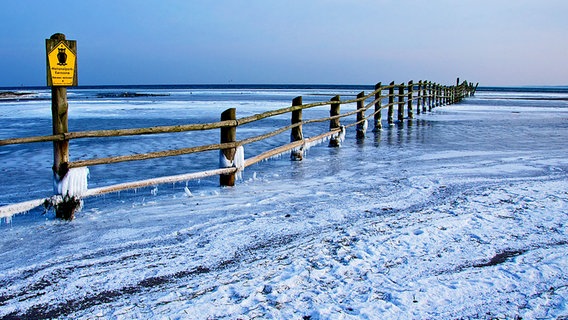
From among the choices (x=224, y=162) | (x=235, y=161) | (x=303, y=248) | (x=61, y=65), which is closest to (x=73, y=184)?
(x=61, y=65)

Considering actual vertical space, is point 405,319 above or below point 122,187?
below

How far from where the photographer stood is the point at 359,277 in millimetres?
2926

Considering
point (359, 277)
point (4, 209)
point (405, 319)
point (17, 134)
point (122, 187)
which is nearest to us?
point (405, 319)

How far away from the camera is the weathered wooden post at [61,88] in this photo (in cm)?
415

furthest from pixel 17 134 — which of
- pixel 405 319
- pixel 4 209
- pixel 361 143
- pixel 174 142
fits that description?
pixel 405 319

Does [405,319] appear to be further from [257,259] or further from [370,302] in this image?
[257,259]

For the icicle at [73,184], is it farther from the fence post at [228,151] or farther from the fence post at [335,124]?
the fence post at [335,124]

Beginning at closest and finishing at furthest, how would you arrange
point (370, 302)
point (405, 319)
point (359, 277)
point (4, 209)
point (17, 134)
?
point (405, 319) → point (370, 302) → point (359, 277) → point (4, 209) → point (17, 134)

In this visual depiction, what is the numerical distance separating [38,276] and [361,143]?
8.15 m

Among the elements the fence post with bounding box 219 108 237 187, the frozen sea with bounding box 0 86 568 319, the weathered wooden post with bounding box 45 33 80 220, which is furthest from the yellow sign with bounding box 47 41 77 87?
the fence post with bounding box 219 108 237 187

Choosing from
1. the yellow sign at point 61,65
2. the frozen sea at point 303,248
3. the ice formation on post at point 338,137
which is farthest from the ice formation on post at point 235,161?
the ice formation on post at point 338,137

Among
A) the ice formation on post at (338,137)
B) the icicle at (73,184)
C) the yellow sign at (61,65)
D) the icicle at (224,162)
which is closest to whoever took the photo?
the yellow sign at (61,65)

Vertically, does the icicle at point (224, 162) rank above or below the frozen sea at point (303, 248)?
above

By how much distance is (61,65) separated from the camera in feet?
13.8
